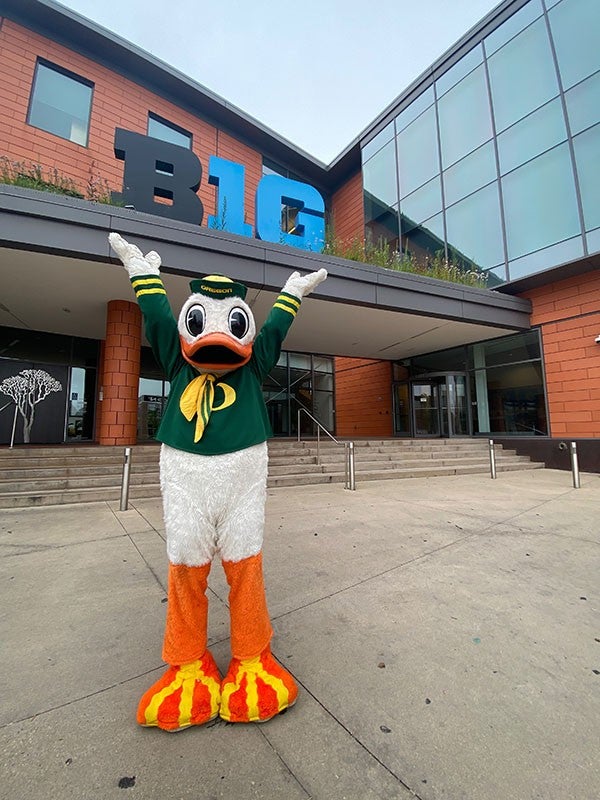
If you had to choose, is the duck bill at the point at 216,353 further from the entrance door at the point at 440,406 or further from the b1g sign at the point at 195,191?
the entrance door at the point at 440,406

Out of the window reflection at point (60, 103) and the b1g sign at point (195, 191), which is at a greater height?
the window reflection at point (60, 103)

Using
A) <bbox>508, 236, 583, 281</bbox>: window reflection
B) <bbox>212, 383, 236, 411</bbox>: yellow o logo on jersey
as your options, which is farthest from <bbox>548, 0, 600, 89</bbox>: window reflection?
<bbox>212, 383, 236, 411</bbox>: yellow o logo on jersey

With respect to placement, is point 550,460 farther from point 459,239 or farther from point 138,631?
point 138,631

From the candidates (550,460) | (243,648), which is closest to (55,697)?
(243,648)

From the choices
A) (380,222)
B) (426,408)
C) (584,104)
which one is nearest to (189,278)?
(426,408)

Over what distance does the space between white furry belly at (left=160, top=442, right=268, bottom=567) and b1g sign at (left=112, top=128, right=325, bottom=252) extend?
7.57 m

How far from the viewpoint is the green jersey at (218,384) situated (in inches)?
68.0

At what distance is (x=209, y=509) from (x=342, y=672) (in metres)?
1.02

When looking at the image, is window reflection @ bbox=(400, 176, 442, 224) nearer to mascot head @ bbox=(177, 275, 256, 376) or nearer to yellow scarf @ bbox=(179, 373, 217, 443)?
mascot head @ bbox=(177, 275, 256, 376)

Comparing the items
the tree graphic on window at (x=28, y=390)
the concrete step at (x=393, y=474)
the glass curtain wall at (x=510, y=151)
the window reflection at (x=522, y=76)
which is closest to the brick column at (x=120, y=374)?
the tree graphic on window at (x=28, y=390)

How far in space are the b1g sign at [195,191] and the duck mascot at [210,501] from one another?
6892mm

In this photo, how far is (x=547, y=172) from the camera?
10.5 m

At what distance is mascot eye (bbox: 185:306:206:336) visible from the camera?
1.83 meters

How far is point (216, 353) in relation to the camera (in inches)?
70.1
